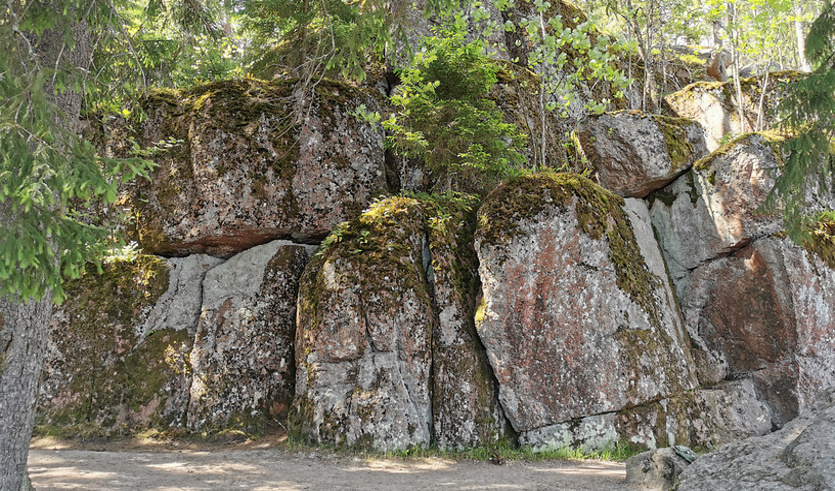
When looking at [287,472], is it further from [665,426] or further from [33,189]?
[665,426]

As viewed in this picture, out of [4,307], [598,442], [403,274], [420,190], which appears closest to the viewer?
[4,307]

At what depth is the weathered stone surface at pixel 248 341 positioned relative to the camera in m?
7.71

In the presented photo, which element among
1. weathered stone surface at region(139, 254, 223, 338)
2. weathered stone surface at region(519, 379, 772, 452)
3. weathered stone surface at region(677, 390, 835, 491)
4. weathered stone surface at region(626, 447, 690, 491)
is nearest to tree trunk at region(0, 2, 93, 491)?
weathered stone surface at region(139, 254, 223, 338)

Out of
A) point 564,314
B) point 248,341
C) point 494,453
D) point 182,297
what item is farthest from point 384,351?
point 182,297

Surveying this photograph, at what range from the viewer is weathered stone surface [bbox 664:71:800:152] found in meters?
11.7

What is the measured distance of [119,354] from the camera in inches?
324

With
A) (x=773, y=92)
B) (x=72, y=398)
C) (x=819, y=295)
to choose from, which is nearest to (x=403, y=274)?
(x=72, y=398)

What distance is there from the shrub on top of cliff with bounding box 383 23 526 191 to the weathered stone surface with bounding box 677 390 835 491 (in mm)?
5639

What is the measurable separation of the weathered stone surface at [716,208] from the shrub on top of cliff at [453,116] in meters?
3.33

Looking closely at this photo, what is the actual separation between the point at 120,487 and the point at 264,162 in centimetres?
526

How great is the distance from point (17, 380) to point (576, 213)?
7.01 meters

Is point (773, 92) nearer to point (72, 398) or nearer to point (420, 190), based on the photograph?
point (420, 190)

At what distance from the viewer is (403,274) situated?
25.0 ft

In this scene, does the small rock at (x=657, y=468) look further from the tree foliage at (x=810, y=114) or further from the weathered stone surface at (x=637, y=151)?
the weathered stone surface at (x=637, y=151)
